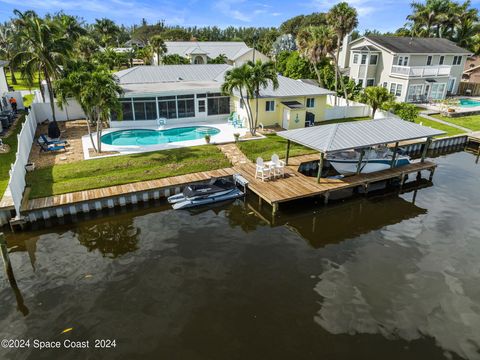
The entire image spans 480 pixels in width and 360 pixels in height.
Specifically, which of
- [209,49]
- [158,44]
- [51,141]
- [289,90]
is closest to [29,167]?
[51,141]

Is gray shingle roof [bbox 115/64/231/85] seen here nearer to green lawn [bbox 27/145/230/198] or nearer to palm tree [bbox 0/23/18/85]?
green lawn [bbox 27/145/230/198]

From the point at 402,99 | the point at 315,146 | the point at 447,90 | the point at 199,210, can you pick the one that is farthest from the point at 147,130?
the point at 447,90

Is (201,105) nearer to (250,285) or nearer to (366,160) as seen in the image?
(366,160)

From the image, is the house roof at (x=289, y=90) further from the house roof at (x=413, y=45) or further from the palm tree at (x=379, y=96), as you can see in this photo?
the house roof at (x=413, y=45)

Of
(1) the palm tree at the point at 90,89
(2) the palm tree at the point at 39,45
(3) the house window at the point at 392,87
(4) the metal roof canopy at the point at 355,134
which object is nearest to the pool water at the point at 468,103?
(3) the house window at the point at 392,87

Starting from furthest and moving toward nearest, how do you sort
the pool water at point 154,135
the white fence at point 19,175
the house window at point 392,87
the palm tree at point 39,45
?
1. the house window at point 392,87
2. the pool water at point 154,135
3. the palm tree at point 39,45
4. the white fence at point 19,175

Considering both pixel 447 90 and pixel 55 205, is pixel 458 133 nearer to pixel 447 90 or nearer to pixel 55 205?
pixel 447 90
